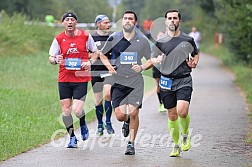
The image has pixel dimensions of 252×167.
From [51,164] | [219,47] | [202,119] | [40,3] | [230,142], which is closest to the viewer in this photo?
[51,164]

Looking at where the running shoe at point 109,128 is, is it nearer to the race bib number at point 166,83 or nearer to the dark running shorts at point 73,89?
the dark running shorts at point 73,89

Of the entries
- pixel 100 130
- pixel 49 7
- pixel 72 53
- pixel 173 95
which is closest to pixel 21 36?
pixel 49 7

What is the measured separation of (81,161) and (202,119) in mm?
5866

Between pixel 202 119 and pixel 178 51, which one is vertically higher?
pixel 178 51

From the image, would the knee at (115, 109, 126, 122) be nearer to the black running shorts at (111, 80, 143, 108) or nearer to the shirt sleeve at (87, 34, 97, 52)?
the black running shorts at (111, 80, 143, 108)

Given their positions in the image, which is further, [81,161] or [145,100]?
[145,100]

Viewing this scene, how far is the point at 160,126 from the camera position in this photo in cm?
1435

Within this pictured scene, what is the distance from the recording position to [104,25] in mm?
13273

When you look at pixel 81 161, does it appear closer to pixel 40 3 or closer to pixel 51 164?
pixel 51 164

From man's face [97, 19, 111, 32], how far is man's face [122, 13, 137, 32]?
2.33m

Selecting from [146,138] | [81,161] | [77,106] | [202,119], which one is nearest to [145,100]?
[202,119]

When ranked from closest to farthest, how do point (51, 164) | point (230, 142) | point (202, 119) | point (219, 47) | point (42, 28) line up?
1. point (51, 164)
2. point (230, 142)
3. point (202, 119)
4. point (42, 28)
5. point (219, 47)

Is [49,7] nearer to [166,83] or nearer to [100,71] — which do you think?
[100,71]

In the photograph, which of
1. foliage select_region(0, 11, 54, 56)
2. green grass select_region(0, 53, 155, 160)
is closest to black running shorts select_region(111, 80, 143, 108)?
green grass select_region(0, 53, 155, 160)
